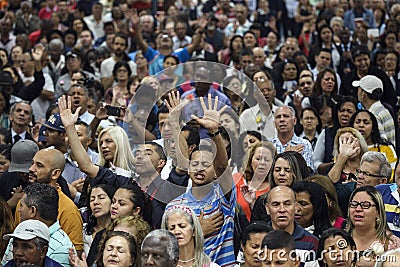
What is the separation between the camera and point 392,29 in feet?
48.5

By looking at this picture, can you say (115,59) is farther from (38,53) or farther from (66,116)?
(66,116)

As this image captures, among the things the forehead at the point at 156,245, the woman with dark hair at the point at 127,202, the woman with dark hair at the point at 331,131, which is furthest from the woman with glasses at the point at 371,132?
the forehead at the point at 156,245

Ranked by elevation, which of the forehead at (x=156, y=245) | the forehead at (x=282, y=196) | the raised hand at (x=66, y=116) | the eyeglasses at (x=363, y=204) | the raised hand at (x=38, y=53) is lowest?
the forehead at (x=156, y=245)

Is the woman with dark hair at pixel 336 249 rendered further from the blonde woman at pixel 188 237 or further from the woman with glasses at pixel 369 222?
the blonde woman at pixel 188 237

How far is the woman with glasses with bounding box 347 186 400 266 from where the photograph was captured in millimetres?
6590

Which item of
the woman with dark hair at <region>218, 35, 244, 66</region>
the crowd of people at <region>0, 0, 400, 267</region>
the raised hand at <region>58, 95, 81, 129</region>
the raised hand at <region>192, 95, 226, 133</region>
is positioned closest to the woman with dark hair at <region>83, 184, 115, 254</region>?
the crowd of people at <region>0, 0, 400, 267</region>

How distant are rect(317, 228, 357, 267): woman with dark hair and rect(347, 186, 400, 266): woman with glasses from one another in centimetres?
37

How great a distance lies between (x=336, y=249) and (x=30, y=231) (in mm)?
2050

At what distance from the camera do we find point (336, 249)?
6156mm

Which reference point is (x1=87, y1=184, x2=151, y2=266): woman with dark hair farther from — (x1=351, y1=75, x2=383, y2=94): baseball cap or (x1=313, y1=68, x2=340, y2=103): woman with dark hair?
A: (x1=313, y1=68, x2=340, y2=103): woman with dark hair

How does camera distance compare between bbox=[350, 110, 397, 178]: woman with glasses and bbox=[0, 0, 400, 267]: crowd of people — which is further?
bbox=[350, 110, 397, 178]: woman with glasses

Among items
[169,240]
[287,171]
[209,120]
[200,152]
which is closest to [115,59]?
[287,171]

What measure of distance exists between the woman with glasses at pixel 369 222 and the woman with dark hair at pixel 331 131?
2.41 meters

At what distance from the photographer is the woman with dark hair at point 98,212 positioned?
7273 mm
